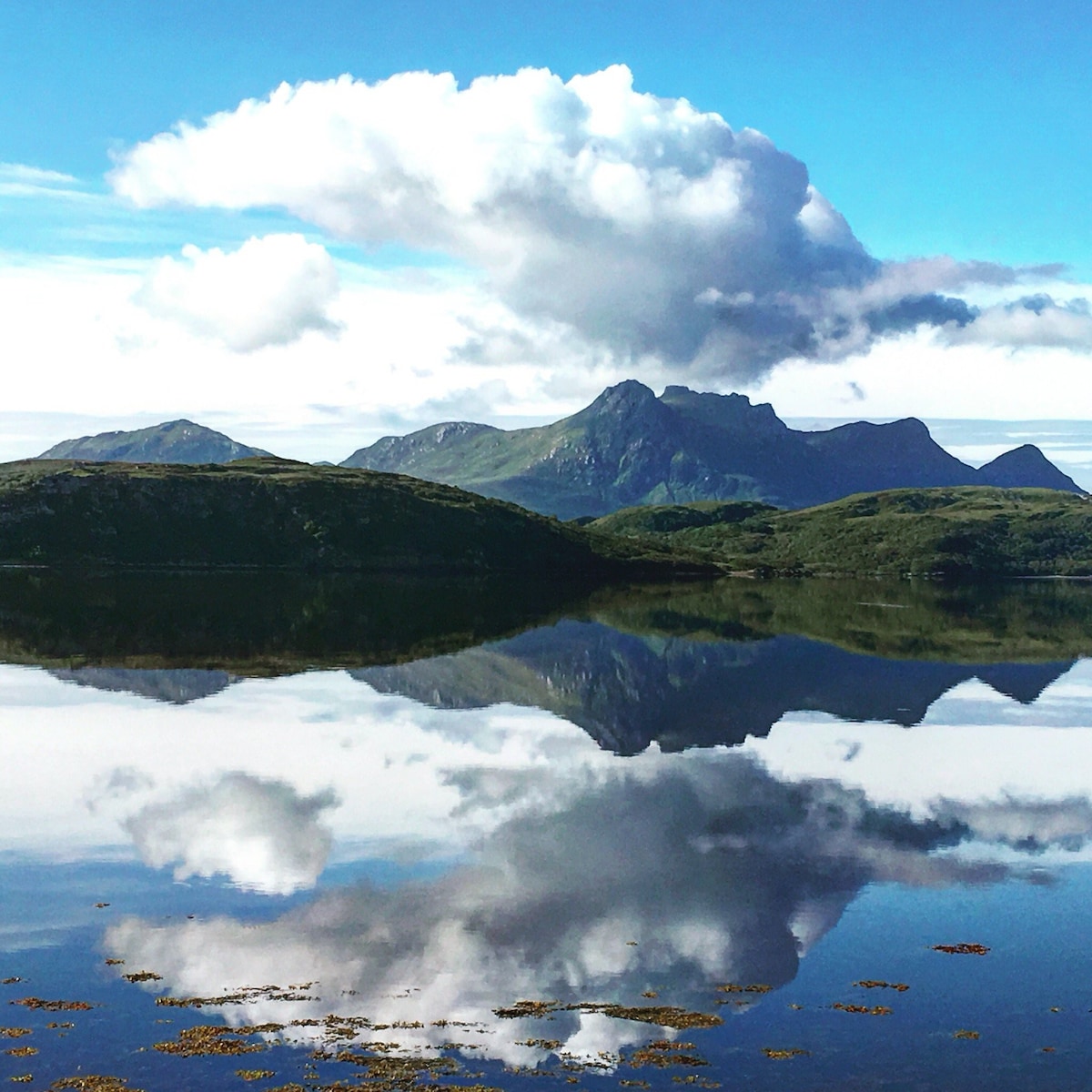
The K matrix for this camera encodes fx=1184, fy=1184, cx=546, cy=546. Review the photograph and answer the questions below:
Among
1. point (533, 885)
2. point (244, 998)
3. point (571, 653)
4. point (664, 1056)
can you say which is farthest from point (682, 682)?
point (664, 1056)

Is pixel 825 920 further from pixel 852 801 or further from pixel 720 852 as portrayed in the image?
pixel 852 801

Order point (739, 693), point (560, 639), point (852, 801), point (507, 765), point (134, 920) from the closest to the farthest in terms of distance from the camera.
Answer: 1. point (134, 920)
2. point (852, 801)
3. point (507, 765)
4. point (739, 693)
5. point (560, 639)

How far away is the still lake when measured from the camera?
2811cm

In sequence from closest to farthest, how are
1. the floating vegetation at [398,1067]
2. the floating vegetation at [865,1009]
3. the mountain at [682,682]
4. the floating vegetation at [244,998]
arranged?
the floating vegetation at [398,1067]
the floating vegetation at [244,998]
the floating vegetation at [865,1009]
the mountain at [682,682]

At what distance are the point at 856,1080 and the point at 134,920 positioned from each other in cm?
2207

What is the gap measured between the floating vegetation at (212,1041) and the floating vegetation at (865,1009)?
14.4m

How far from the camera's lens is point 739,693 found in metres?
92.9

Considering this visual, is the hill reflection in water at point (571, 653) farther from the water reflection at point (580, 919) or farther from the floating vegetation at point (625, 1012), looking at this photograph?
the floating vegetation at point (625, 1012)

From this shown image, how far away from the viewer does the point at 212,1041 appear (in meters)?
27.8

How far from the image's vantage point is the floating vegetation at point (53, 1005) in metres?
29.2

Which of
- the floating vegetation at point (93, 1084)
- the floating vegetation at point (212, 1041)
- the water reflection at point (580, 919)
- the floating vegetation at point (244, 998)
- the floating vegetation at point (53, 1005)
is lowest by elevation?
the water reflection at point (580, 919)

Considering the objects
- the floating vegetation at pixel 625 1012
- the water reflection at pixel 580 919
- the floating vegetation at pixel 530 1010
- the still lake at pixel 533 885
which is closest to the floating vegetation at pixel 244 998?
the still lake at pixel 533 885

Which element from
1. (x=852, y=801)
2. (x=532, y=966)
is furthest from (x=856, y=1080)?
(x=852, y=801)

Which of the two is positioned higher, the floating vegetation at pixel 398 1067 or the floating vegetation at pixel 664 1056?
the floating vegetation at pixel 398 1067
